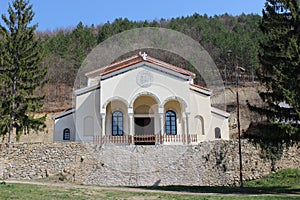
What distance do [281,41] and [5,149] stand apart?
575 inches

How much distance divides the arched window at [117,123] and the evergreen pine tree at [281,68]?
34.9ft

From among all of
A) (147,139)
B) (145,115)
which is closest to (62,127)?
(145,115)

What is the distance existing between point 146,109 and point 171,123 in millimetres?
2082

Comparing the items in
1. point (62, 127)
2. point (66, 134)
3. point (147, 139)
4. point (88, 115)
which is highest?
point (88, 115)

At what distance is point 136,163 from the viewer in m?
17.2

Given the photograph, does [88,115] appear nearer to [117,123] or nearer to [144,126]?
[117,123]

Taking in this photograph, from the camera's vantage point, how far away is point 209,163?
17.2m

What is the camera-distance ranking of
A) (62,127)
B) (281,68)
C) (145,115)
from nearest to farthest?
1. (281,68)
2. (145,115)
3. (62,127)

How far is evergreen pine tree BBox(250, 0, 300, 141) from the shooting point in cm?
1215

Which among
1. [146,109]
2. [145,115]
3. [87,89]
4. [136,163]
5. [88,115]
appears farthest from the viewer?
[146,109]

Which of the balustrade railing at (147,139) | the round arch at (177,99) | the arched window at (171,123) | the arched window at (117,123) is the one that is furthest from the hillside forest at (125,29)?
the balustrade railing at (147,139)

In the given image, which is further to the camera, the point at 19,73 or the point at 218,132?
the point at 218,132

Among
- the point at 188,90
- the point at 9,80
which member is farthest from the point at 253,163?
the point at 9,80

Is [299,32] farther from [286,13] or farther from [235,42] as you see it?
[235,42]
